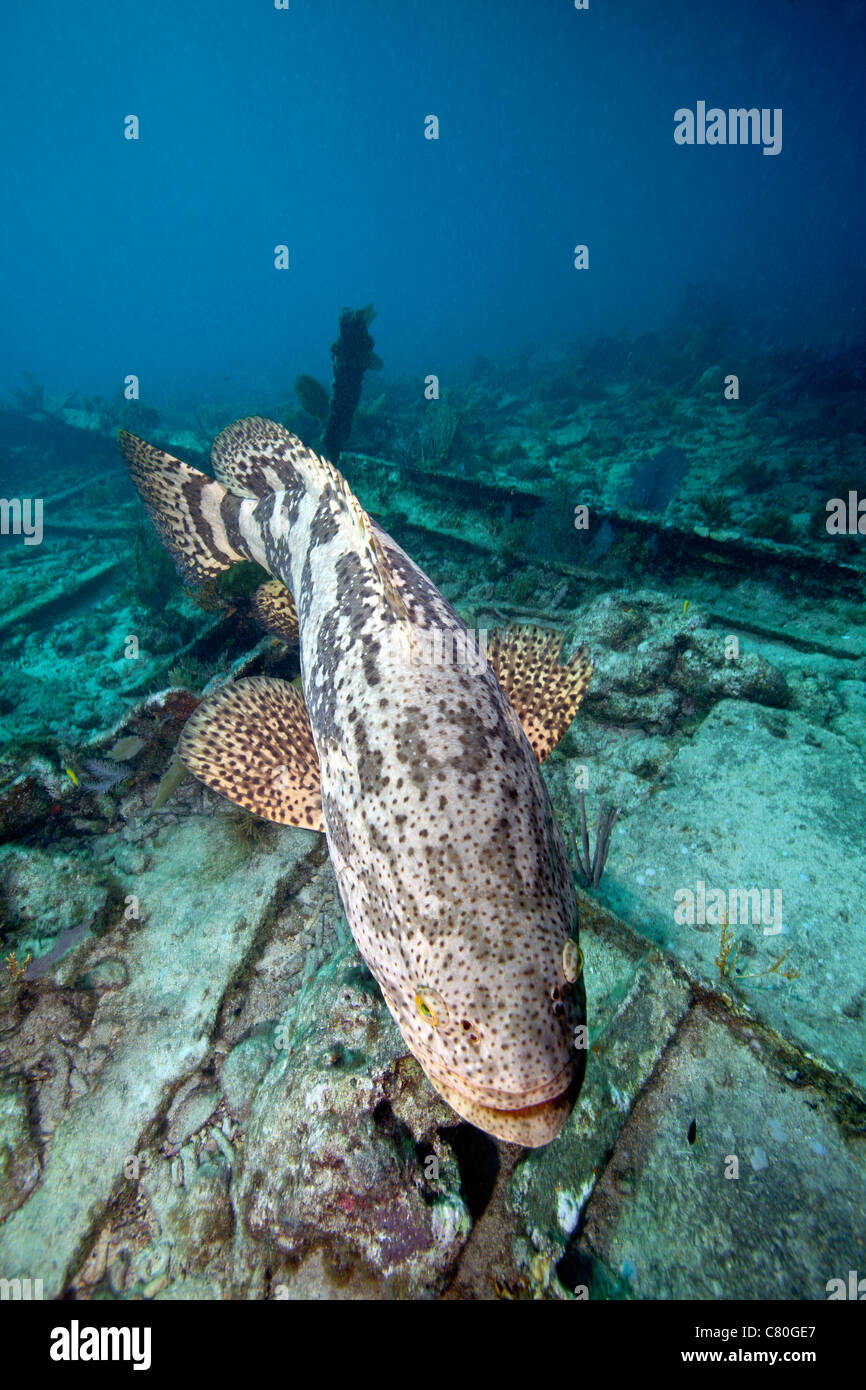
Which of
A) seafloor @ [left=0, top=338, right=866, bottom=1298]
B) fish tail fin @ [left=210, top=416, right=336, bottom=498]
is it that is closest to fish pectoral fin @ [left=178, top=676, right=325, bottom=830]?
seafloor @ [left=0, top=338, right=866, bottom=1298]

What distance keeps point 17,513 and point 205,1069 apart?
18427 millimetres

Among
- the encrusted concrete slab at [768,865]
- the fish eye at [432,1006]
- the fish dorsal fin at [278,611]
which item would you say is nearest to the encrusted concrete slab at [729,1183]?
the encrusted concrete slab at [768,865]

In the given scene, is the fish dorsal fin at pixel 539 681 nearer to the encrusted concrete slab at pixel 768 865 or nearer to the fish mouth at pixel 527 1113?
the encrusted concrete slab at pixel 768 865

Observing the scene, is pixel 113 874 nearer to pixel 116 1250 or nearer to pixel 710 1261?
pixel 116 1250

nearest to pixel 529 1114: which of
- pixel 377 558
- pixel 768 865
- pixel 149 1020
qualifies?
pixel 377 558

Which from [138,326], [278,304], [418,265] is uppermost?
[418,265]

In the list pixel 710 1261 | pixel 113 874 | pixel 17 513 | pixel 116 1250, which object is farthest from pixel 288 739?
pixel 17 513

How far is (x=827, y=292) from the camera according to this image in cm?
3812

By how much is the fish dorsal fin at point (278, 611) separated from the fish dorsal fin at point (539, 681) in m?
2.31

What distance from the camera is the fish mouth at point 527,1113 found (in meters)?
1.84

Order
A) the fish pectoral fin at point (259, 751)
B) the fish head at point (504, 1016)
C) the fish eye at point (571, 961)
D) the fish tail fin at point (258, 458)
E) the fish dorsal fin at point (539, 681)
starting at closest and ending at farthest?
the fish head at point (504, 1016) < the fish eye at point (571, 961) < the fish pectoral fin at point (259, 751) < the fish dorsal fin at point (539, 681) < the fish tail fin at point (258, 458)

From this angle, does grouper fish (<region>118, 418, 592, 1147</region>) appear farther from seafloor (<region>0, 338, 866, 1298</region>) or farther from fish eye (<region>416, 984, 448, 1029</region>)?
seafloor (<region>0, 338, 866, 1298</region>)

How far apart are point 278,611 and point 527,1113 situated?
14.8ft

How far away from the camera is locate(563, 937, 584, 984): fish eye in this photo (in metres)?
1.97
